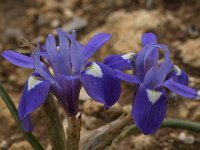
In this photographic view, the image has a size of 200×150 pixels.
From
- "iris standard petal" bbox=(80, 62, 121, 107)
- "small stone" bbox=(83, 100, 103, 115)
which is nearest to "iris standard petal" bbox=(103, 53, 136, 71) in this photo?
"iris standard petal" bbox=(80, 62, 121, 107)

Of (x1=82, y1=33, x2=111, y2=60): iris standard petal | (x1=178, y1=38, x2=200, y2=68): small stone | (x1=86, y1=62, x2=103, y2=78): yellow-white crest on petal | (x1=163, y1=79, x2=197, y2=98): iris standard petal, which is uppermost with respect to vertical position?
(x1=86, y1=62, x2=103, y2=78): yellow-white crest on petal

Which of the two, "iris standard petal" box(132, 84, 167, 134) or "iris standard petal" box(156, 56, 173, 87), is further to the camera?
"iris standard petal" box(156, 56, 173, 87)

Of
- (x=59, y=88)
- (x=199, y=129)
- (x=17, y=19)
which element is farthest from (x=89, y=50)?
(x=17, y=19)

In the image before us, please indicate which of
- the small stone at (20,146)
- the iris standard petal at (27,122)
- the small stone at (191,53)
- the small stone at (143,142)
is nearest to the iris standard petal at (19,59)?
the iris standard petal at (27,122)

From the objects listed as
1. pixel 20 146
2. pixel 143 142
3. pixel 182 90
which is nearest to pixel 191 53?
pixel 143 142

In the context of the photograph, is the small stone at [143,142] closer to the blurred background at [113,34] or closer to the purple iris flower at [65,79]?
the blurred background at [113,34]

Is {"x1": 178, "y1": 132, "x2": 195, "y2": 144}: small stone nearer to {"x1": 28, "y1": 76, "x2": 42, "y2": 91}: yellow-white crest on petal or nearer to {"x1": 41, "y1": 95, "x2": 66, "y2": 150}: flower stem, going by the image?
{"x1": 41, "y1": 95, "x2": 66, "y2": 150}: flower stem

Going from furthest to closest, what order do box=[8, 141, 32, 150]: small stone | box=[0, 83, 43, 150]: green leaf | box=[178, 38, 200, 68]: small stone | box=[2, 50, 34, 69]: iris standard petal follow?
box=[178, 38, 200, 68]: small stone < box=[8, 141, 32, 150]: small stone < box=[0, 83, 43, 150]: green leaf < box=[2, 50, 34, 69]: iris standard petal

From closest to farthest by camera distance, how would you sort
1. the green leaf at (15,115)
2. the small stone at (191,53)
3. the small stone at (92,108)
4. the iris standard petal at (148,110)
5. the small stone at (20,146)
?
the iris standard petal at (148,110) → the green leaf at (15,115) → the small stone at (20,146) → the small stone at (92,108) → the small stone at (191,53)

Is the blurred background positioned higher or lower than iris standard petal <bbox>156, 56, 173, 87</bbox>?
lower
